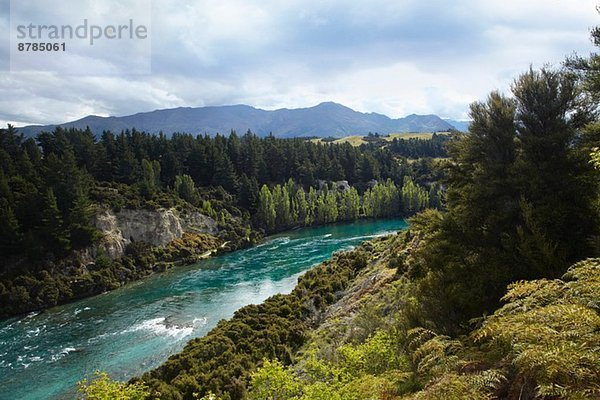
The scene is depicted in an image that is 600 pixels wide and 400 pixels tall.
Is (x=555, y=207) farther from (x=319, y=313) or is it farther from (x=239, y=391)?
(x=319, y=313)

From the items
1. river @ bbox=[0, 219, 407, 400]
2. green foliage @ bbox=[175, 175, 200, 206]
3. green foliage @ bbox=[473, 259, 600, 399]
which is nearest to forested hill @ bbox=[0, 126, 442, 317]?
green foliage @ bbox=[175, 175, 200, 206]

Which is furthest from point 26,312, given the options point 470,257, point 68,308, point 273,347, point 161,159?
point 161,159

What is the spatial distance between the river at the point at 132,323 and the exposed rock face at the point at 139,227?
9.41 metres

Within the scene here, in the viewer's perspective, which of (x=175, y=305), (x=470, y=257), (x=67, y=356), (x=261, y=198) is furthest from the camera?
(x=261, y=198)

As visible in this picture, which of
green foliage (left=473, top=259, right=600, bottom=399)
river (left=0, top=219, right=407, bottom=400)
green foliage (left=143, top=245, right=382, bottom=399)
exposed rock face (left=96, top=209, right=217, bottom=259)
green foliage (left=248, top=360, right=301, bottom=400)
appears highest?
green foliage (left=473, top=259, right=600, bottom=399)

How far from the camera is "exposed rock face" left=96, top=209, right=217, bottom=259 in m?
64.8

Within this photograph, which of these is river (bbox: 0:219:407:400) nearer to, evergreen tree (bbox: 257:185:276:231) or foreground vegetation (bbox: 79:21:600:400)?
foreground vegetation (bbox: 79:21:600:400)

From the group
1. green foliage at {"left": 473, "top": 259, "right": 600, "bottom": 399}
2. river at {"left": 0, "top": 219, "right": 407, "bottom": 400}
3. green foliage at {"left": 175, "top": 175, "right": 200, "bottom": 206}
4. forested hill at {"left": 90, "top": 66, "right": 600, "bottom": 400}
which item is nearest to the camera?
green foliage at {"left": 473, "top": 259, "right": 600, "bottom": 399}

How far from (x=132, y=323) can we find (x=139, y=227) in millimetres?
32009

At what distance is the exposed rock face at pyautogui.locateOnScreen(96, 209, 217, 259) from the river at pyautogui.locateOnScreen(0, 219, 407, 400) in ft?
30.9

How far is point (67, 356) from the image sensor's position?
115 feet

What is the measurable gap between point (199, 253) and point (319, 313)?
1670 inches

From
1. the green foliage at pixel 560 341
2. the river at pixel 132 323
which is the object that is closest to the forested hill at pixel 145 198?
the river at pixel 132 323

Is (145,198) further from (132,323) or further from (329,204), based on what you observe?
(329,204)
